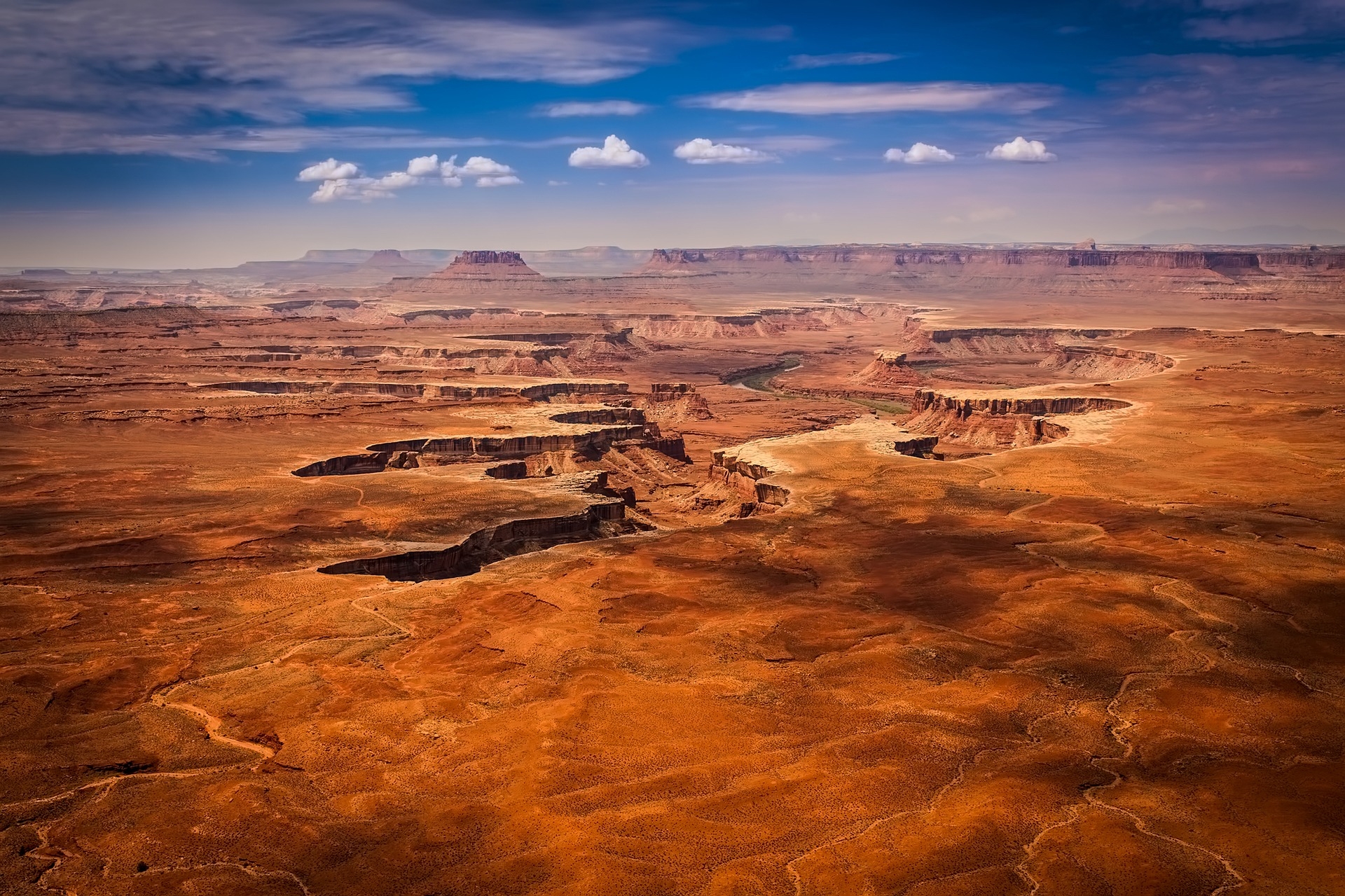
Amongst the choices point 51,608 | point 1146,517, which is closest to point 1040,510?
point 1146,517

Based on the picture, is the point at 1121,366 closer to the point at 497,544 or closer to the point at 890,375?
the point at 890,375

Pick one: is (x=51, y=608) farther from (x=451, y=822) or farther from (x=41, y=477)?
(x=41, y=477)

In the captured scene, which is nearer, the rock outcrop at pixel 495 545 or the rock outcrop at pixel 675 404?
the rock outcrop at pixel 495 545

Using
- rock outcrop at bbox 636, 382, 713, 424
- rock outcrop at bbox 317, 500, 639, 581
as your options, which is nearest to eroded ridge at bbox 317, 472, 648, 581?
rock outcrop at bbox 317, 500, 639, 581

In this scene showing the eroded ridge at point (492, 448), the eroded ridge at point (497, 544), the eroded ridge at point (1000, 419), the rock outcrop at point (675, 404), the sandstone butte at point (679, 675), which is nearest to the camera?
the sandstone butte at point (679, 675)

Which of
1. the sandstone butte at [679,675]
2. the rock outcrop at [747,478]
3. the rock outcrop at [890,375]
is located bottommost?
the rock outcrop at [890,375]

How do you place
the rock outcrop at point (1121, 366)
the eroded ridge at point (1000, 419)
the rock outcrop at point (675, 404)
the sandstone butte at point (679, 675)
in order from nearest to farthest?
1. the sandstone butte at point (679, 675)
2. the eroded ridge at point (1000, 419)
3. the rock outcrop at point (675, 404)
4. the rock outcrop at point (1121, 366)

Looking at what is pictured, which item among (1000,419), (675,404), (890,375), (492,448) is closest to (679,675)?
(492,448)

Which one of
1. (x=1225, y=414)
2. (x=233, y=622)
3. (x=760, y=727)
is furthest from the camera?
(x=1225, y=414)

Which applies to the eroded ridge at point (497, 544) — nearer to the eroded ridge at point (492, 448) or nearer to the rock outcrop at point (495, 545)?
the rock outcrop at point (495, 545)

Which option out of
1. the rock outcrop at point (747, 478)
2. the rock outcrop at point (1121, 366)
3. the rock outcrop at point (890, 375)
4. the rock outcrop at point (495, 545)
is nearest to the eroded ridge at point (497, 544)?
the rock outcrop at point (495, 545)

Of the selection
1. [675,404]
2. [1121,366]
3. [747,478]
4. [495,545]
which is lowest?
[675,404]
